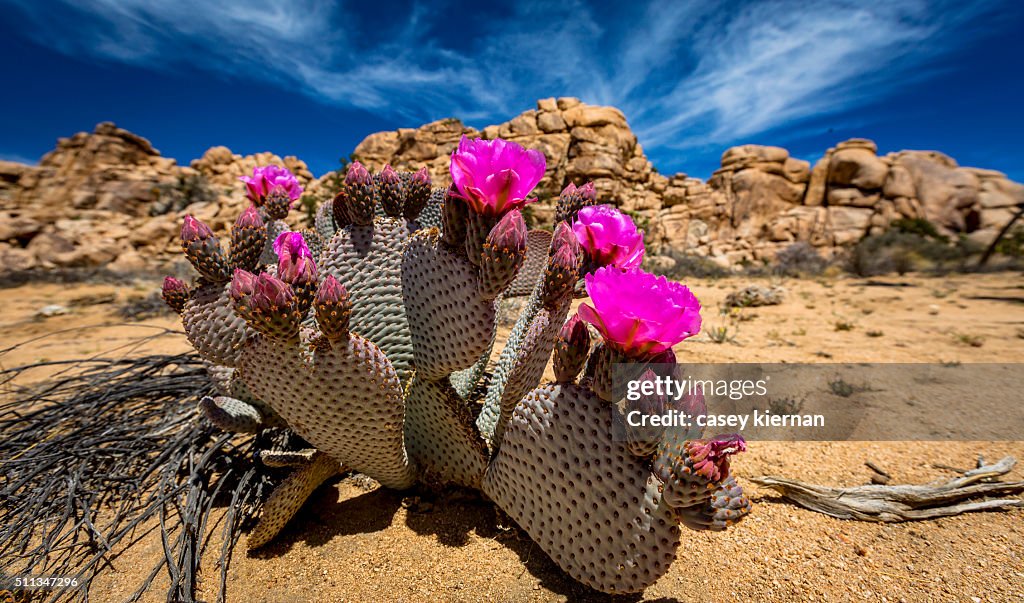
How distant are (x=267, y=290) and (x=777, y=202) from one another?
25665 mm

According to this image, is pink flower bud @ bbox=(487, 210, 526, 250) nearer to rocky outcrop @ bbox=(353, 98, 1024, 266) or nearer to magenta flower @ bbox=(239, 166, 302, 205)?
magenta flower @ bbox=(239, 166, 302, 205)

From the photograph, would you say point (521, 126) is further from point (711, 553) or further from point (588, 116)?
point (711, 553)

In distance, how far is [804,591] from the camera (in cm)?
117

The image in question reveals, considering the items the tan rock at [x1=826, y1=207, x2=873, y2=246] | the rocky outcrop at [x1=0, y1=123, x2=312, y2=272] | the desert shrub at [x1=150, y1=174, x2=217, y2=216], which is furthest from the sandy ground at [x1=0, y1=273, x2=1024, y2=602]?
the desert shrub at [x1=150, y1=174, x2=217, y2=216]

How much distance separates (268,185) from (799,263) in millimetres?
14292

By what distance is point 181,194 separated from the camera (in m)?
21.5

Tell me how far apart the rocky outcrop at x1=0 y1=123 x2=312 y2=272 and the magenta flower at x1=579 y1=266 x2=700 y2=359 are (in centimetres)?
1580

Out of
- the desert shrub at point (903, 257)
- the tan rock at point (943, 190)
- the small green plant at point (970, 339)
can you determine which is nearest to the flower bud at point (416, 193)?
the small green plant at point (970, 339)

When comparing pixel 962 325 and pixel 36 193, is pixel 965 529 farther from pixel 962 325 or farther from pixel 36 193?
pixel 36 193

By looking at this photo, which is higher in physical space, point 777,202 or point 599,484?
point 777,202

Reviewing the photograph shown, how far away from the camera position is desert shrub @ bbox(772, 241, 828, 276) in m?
10.4

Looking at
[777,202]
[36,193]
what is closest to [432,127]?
[777,202]

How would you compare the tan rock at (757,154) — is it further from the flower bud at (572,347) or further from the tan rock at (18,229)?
the tan rock at (18,229)

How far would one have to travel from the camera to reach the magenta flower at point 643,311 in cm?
83
